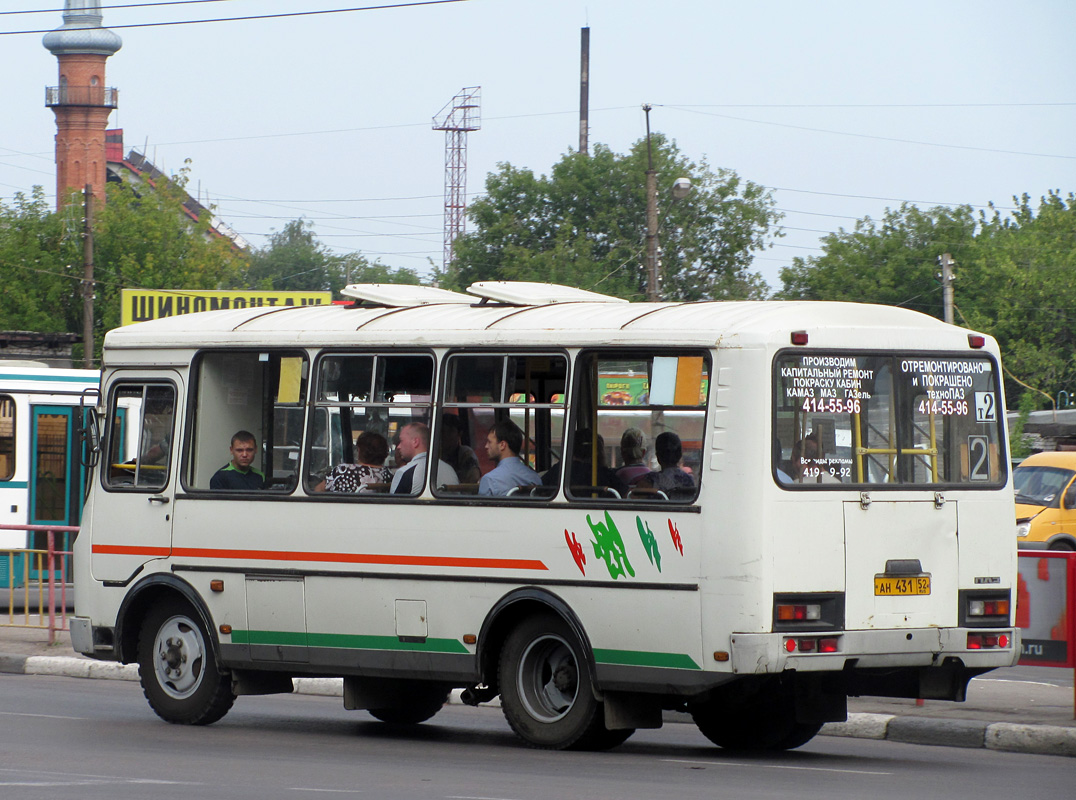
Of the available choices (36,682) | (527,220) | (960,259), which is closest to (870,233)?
(960,259)

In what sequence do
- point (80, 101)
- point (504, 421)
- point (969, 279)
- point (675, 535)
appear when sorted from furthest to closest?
point (80, 101)
point (969, 279)
point (504, 421)
point (675, 535)

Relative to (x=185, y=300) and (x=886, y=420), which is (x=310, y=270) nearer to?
(x=185, y=300)

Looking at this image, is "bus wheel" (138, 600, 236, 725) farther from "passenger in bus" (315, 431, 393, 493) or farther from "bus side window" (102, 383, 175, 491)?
"passenger in bus" (315, 431, 393, 493)

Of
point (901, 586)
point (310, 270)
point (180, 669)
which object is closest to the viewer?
point (901, 586)

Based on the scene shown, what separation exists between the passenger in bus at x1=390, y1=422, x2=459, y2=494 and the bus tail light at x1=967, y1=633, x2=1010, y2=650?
3.12m

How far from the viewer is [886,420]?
9.83 metres

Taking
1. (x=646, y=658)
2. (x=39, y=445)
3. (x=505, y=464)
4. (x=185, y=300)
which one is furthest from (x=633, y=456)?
(x=185, y=300)

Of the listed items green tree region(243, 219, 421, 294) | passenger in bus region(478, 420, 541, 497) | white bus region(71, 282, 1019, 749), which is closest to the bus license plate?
white bus region(71, 282, 1019, 749)

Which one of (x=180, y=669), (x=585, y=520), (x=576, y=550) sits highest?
(x=585, y=520)

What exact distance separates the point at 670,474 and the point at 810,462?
75cm

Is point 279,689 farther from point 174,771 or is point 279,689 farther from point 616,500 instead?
point 616,500

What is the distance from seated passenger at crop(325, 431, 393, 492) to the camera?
425 inches

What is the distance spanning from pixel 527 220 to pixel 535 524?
7115 cm

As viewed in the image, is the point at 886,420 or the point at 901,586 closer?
the point at 901,586
